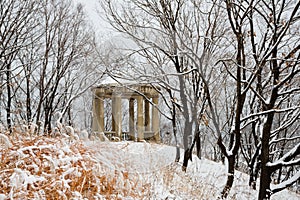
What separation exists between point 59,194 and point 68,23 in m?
5.83

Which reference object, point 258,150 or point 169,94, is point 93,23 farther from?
point 258,150

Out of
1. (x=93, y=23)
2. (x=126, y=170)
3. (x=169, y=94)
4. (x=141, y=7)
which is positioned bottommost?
(x=126, y=170)

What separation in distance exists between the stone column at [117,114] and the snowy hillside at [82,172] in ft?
1.04

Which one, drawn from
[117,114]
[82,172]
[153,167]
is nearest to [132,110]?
[117,114]

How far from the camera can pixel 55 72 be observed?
723 centimetres

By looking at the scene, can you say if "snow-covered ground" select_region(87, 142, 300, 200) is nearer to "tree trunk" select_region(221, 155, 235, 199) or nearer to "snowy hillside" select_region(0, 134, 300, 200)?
"snowy hillside" select_region(0, 134, 300, 200)

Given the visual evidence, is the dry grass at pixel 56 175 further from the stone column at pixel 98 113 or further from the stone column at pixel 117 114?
the stone column at pixel 98 113

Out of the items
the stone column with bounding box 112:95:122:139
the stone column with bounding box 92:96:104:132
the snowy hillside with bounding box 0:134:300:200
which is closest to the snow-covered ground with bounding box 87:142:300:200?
the snowy hillside with bounding box 0:134:300:200

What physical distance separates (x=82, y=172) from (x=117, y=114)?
1193 millimetres

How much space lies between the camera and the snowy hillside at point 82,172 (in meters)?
1.83

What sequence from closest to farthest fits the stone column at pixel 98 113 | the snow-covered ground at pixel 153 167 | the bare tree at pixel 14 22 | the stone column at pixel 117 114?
Answer: 1. the snow-covered ground at pixel 153 167
2. the stone column at pixel 117 114
3. the stone column at pixel 98 113
4. the bare tree at pixel 14 22

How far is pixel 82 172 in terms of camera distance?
2.15 meters

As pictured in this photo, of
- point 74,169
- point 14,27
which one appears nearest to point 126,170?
point 74,169

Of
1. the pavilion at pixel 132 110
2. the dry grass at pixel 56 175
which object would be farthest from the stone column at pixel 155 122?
the dry grass at pixel 56 175
